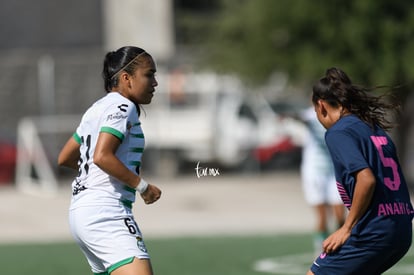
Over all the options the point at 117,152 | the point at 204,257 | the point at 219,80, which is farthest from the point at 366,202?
the point at 219,80

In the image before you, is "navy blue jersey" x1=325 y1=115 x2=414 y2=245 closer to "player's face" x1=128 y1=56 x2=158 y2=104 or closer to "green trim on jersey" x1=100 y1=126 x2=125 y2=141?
"player's face" x1=128 y1=56 x2=158 y2=104

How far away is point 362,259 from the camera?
6.29 m

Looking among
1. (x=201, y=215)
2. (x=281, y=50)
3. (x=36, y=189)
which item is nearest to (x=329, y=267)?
(x=201, y=215)

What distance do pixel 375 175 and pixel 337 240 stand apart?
431mm

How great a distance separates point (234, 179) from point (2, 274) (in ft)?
43.2

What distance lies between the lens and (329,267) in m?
6.39

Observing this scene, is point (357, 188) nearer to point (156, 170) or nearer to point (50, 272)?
point (50, 272)

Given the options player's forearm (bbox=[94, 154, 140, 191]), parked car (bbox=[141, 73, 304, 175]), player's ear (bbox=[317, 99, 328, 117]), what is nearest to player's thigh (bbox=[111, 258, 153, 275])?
player's forearm (bbox=[94, 154, 140, 191])

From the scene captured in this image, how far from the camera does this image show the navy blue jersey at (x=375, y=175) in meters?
6.23

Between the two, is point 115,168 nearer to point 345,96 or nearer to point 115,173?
point 115,173

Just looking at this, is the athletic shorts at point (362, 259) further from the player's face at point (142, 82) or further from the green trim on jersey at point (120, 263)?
the player's face at point (142, 82)

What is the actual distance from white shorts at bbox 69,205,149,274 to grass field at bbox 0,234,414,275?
5.46m

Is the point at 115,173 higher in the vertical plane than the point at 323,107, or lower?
lower

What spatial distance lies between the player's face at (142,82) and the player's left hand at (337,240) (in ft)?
4.50
